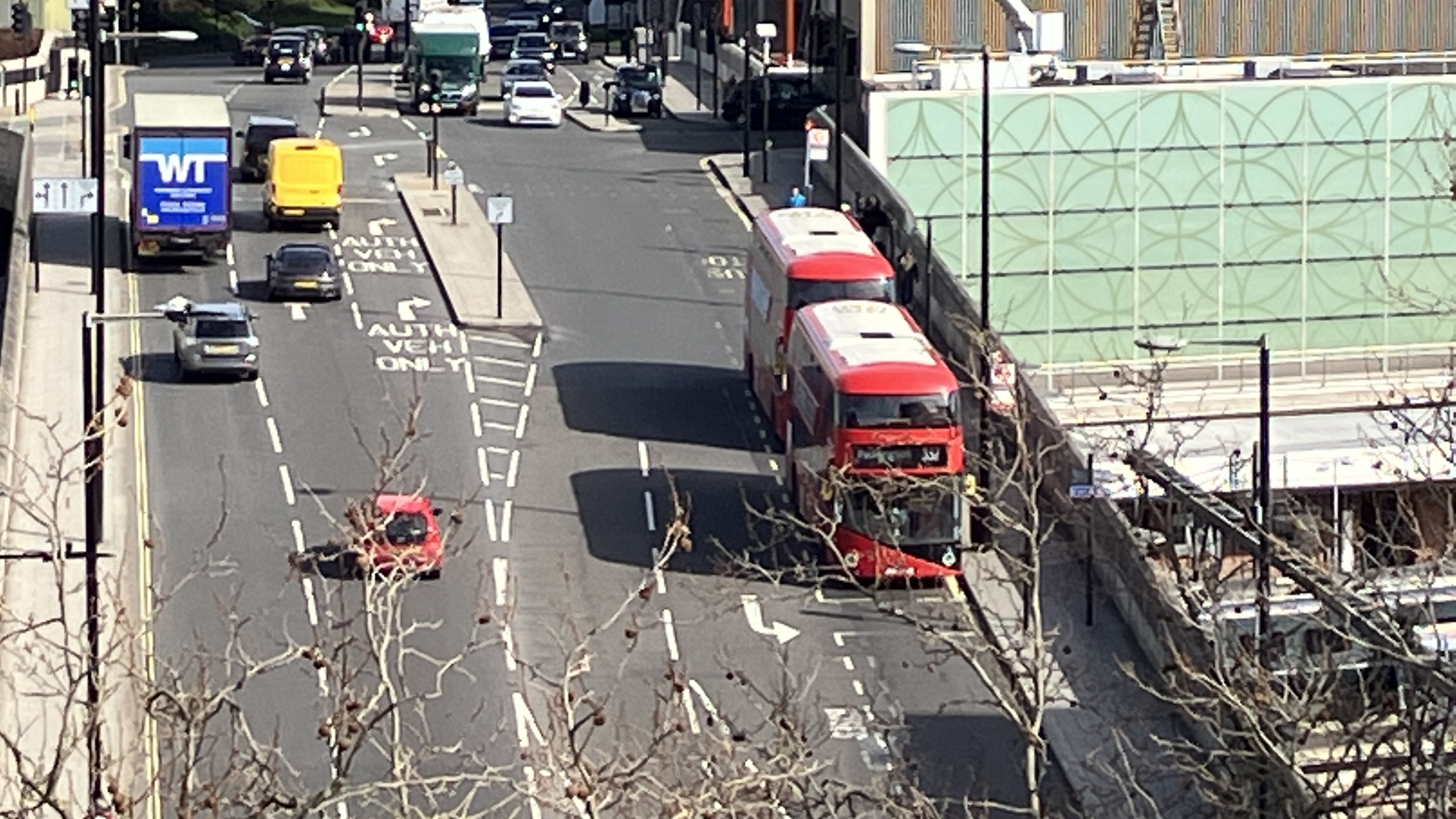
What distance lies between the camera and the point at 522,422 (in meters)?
54.3

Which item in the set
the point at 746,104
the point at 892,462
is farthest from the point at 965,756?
the point at 746,104

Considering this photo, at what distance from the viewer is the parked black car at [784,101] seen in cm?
8306

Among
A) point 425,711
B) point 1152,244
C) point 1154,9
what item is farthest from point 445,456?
point 1154,9

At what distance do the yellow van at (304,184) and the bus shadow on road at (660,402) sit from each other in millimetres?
11319

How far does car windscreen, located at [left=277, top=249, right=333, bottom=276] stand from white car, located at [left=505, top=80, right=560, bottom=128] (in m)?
22.3

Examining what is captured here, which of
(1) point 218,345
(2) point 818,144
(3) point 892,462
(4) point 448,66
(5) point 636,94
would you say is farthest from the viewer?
(5) point 636,94

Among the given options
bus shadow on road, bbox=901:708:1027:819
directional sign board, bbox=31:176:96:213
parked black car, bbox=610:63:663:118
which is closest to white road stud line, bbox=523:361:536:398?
directional sign board, bbox=31:176:96:213

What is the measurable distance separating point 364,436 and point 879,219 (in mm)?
16030

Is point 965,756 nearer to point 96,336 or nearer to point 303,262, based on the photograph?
point 96,336

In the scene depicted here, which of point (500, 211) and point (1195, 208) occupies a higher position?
point (500, 211)

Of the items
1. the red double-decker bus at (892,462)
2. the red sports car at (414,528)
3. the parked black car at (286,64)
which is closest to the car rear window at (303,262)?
the red sports car at (414,528)

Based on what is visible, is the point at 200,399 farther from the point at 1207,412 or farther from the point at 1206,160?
the point at 1206,160

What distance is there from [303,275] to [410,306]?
2225 millimetres

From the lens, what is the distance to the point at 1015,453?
48.3 metres
